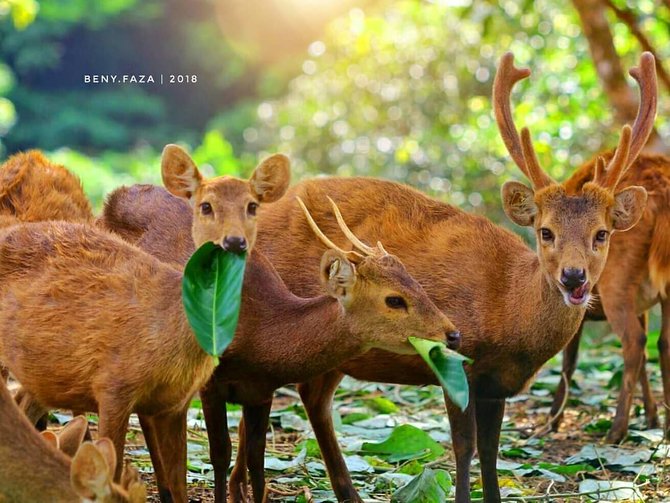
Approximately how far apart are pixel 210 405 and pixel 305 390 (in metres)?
0.76

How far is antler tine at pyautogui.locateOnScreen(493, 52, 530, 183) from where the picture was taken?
6.32 meters

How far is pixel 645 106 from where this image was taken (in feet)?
20.9

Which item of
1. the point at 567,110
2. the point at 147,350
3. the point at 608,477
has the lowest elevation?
the point at 608,477

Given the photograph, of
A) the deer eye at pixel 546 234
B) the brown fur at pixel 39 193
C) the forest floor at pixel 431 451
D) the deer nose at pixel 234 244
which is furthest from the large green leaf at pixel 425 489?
the brown fur at pixel 39 193

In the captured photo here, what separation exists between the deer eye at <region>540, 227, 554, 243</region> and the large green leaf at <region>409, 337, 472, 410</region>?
1096 millimetres

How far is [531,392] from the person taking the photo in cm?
898

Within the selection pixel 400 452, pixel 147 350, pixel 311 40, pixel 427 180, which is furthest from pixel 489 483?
pixel 311 40

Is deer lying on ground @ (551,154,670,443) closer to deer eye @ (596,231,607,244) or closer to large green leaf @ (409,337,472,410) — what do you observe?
deer eye @ (596,231,607,244)

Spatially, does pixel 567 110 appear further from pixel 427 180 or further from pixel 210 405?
pixel 210 405

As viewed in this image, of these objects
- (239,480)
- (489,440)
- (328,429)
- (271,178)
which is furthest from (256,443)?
(271,178)

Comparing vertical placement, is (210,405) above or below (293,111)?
below

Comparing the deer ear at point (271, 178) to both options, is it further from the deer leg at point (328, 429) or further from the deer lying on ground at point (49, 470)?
the deer lying on ground at point (49, 470)

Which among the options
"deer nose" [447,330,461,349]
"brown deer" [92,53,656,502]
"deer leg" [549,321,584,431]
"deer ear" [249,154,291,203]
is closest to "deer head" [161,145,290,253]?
"deer ear" [249,154,291,203]

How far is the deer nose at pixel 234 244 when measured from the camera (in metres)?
5.10
